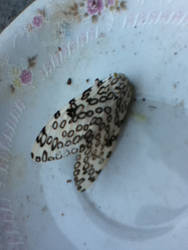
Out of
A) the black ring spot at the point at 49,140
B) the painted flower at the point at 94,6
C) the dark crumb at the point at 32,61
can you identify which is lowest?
the black ring spot at the point at 49,140

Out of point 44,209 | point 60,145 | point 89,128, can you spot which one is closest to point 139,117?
point 89,128

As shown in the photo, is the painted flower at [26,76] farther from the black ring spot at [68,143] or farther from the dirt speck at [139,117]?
the dirt speck at [139,117]

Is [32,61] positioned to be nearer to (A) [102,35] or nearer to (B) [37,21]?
(B) [37,21]

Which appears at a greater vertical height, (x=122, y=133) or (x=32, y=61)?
(x=32, y=61)

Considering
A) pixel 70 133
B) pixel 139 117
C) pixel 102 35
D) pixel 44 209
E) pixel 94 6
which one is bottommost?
pixel 44 209

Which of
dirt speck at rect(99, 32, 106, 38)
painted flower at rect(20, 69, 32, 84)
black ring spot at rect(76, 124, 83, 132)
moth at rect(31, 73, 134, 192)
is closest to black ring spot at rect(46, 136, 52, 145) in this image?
moth at rect(31, 73, 134, 192)

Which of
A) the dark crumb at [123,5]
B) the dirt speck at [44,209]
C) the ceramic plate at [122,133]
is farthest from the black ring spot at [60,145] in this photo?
the dark crumb at [123,5]

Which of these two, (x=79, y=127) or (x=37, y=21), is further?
(x=37, y=21)
